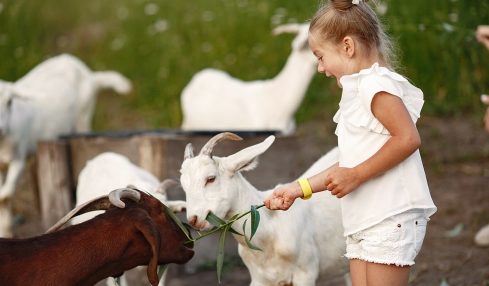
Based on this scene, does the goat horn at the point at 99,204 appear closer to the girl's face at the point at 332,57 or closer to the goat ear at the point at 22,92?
the girl's face at the point at 332,57

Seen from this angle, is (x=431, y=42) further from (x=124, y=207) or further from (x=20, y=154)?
(x=124, y=207)

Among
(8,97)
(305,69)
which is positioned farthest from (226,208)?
(305,69)

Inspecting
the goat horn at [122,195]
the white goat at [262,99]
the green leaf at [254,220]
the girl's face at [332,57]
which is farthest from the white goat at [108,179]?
the white goat at [262,99]

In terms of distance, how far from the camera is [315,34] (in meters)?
3.50

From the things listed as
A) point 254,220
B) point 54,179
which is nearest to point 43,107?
point 54,179

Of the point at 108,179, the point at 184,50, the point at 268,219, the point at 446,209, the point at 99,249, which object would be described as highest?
the point at 99,249

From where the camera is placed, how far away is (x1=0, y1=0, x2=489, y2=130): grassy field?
30.3 feet

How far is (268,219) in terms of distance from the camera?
420cm

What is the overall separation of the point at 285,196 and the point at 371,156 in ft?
1.15

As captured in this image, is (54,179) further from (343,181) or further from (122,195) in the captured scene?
(343,181)

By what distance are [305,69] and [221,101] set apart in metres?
0.83

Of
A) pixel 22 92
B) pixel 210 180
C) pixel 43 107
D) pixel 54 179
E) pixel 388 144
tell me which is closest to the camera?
pixel 388 144

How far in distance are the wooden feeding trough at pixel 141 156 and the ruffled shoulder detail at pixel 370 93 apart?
2595 millimetres

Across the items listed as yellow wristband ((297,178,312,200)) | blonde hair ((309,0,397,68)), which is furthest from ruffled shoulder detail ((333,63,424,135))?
yellow wristband ((297,178,312,200))
